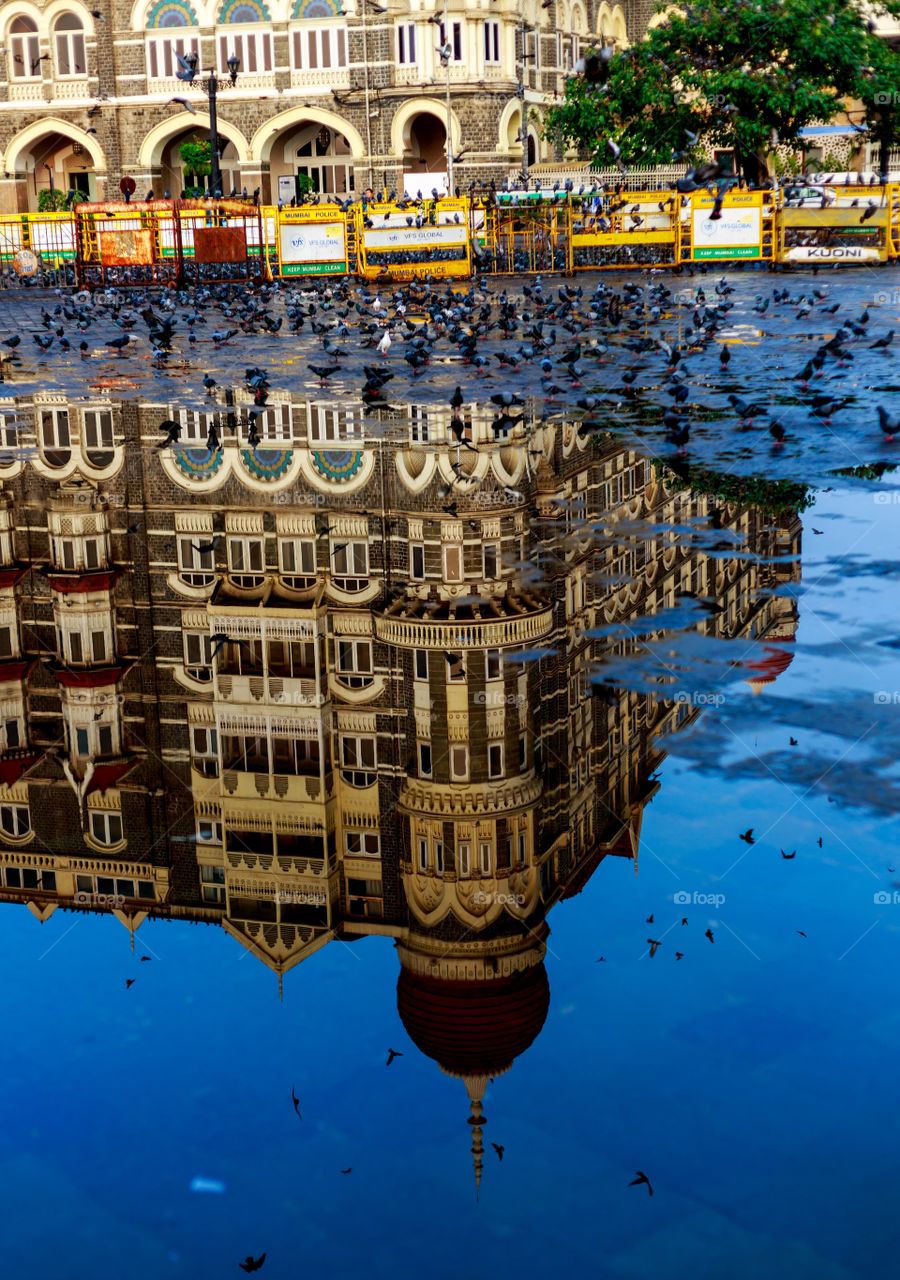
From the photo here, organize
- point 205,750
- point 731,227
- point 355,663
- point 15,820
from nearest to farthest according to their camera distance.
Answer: point 15,820 → point 205,750 → point 355,663 → point 731,227

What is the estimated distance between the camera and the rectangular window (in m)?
5.43

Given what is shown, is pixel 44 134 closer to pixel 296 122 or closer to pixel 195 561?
pixel 296 122

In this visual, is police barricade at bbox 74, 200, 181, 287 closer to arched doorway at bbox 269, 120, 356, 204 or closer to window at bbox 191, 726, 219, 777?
arched doorway at bbox 269, 120, 356, 204

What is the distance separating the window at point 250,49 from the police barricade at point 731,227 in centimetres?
3208

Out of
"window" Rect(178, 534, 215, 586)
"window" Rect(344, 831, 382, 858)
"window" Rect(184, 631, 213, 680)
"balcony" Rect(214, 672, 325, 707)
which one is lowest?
"window" Rect(344, 831, 382, 858)

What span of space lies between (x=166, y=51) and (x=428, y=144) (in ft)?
35.0

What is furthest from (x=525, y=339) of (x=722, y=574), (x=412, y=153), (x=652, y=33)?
(x=412, y=153)

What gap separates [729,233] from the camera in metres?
33.5

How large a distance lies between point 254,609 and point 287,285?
30568 millimetres

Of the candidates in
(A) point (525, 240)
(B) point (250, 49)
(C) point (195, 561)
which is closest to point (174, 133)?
(B) point (250, 49)

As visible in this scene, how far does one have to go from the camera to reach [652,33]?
50312mm

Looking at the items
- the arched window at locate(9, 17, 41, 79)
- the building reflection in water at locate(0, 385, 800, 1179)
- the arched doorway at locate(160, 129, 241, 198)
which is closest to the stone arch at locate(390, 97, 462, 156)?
the arched doorway at locate(160, 129, 241, 198)

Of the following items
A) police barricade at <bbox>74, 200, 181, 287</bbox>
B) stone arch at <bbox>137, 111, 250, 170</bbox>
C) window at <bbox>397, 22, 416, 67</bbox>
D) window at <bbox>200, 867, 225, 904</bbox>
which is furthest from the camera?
stone arch at <bbox>137, 111, 250, 170</bbox>

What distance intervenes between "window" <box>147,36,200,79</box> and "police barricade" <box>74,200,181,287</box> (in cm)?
2360
